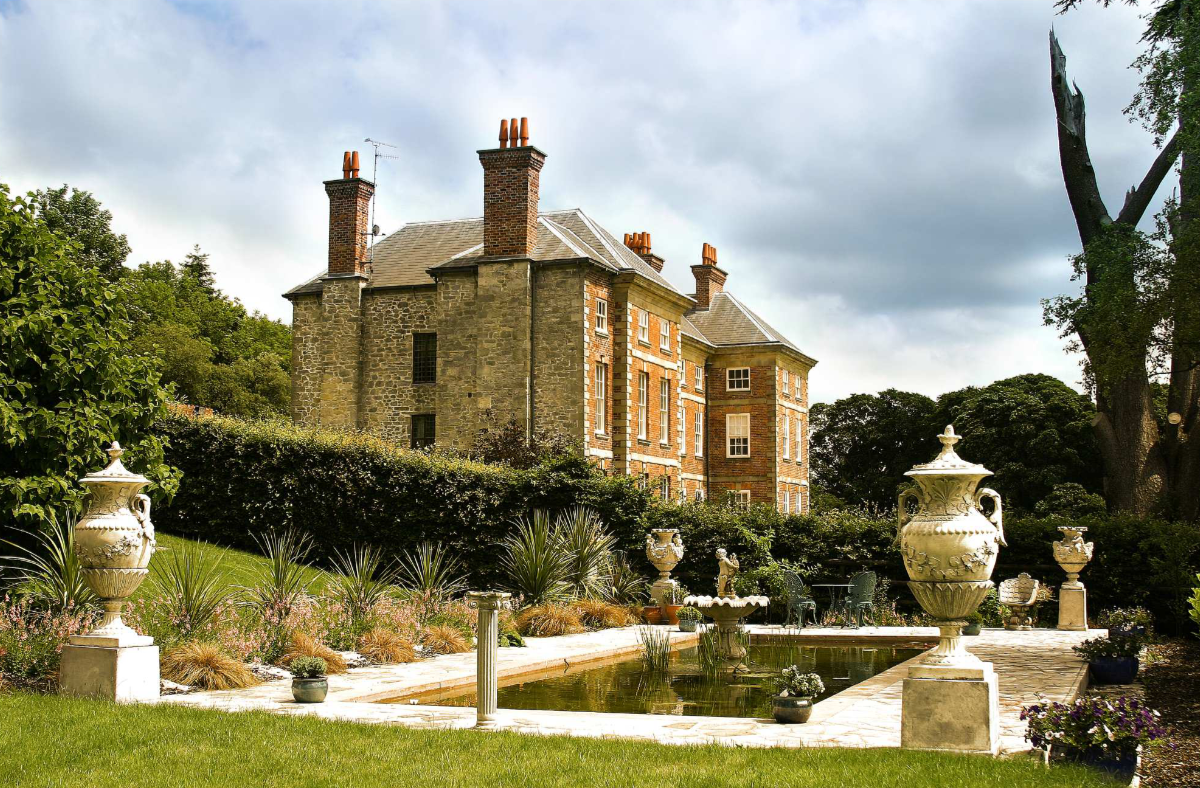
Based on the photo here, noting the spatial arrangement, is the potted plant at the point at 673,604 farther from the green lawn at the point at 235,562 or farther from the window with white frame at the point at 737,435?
the window with white frame at the point at 737,435

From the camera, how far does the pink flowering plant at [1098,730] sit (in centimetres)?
676

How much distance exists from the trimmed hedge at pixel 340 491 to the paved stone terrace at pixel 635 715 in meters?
6.40

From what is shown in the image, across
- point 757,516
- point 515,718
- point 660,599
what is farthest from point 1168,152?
point 515,718

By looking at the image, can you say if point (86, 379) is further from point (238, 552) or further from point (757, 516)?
point (757, 516)

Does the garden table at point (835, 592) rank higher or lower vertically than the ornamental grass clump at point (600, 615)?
higher

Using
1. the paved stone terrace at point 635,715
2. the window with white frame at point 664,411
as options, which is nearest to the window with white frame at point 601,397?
the window with white frame at point 664,411

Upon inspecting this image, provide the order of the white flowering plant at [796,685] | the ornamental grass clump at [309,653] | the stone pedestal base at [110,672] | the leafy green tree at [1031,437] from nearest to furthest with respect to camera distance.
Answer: the white flowering plant at [796,685] < the stone pedestal base at [110,672] < the ornamental grass clump at [309,653] < the leafy green tree at [1031,437]

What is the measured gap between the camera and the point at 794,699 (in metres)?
8.89

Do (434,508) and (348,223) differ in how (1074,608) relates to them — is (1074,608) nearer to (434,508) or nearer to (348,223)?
(434,508)

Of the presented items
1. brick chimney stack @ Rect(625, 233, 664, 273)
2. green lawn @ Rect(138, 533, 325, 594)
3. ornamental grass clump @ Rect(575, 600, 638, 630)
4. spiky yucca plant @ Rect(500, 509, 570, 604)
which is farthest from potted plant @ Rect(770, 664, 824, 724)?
brick chimney stack @ Rect(625, 233, 664, 273)

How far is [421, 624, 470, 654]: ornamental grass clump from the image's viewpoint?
45.1 ft

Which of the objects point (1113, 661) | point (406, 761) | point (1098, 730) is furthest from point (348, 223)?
point (1098, 730)

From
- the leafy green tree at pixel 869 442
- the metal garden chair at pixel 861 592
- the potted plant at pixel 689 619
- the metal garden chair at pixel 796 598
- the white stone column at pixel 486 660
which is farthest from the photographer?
the leafy green tree at pixel 869 442

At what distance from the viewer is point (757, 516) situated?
2016 centimetres
